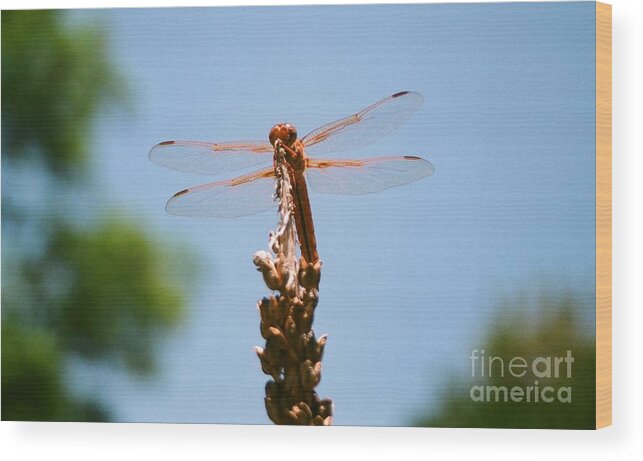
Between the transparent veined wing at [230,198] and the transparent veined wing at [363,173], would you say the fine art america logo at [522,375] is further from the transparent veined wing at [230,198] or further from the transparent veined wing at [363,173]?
the transparent veined wing at [230,198]

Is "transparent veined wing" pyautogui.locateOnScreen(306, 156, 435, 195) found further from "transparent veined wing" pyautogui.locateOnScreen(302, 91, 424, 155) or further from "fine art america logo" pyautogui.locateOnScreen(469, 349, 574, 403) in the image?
"fine art america logo" pyautogui.locateOnScreen(469, 349, 574, 403)

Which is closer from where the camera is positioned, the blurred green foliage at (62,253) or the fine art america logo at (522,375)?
the fine art america logo at (522,375)

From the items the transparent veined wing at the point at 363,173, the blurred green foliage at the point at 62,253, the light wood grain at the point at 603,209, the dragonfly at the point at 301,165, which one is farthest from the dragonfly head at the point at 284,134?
the light wood grain at the point at 603,209

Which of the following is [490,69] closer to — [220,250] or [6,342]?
[220,250]

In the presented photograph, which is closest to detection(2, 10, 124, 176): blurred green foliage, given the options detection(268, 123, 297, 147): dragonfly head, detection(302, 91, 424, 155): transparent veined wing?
detection(268, 123, 297, 147): dragonfly head

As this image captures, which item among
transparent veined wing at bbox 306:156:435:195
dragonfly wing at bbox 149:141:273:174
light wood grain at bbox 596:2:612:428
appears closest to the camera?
light wood grain at bbox 596:2:612:428

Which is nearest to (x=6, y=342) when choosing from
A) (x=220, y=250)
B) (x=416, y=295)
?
(x=220, y=250)
